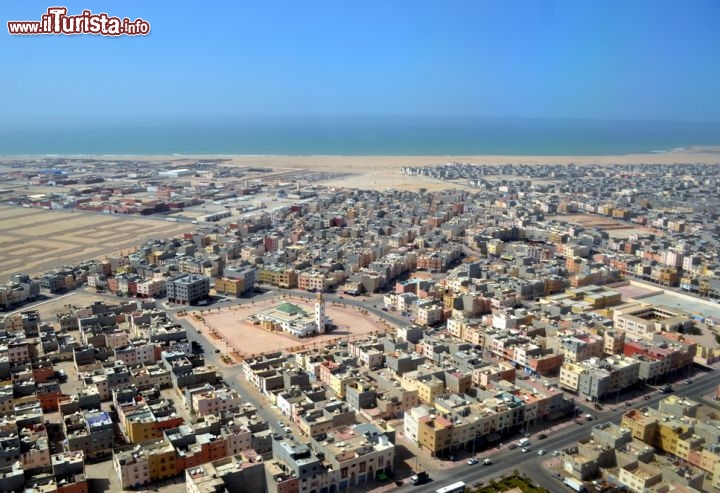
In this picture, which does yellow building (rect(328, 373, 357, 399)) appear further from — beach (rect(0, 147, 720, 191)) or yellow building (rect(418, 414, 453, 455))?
beach (rect(0, 147, 720, 191))

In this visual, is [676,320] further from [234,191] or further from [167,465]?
[234,191]

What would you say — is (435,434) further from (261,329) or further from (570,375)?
(261,329)

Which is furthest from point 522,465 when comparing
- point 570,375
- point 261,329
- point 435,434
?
point 261,329

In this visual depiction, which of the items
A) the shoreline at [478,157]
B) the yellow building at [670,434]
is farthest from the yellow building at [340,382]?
the shoreline at [478,157]

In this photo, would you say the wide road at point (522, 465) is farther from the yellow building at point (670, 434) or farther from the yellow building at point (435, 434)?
the yellow building at point (670, 434)

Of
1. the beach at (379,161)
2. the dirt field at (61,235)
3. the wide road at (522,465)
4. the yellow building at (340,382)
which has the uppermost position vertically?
the beach at (379,161)

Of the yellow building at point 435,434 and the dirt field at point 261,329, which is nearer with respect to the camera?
the yellow building at point 435,434

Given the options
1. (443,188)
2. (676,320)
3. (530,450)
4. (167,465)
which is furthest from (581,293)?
(443,188)
